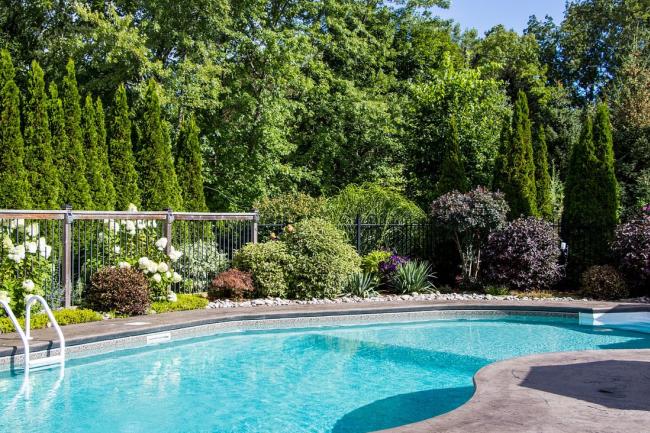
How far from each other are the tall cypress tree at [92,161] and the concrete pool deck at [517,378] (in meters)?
3.75

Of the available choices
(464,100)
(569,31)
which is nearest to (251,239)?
(464,100)

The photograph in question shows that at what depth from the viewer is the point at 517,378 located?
18.3 ft

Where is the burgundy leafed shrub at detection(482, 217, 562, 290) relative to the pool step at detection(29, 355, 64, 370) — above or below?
above

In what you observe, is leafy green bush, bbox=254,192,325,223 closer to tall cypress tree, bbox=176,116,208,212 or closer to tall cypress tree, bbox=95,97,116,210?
tall cypress tree, bbox=176,116,208,212

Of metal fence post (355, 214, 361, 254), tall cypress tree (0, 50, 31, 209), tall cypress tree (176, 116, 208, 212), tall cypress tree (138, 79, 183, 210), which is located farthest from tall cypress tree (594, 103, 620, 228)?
tall cypress tree (0, 50, 31, 209)

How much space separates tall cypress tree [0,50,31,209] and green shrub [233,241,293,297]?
4.18 metres

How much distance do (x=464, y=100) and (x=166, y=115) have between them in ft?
29.1

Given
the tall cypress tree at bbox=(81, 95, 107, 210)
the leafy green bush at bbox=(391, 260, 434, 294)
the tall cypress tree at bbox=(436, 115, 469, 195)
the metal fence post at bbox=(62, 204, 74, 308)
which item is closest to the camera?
the metal fence post at bbox=(62, 204, 74, 308)

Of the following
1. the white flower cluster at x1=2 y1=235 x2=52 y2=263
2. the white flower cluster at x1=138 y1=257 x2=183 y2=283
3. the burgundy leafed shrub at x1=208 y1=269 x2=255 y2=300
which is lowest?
the burgundy leafed shrub at x1=208 y1=269 x2=255 y2=300

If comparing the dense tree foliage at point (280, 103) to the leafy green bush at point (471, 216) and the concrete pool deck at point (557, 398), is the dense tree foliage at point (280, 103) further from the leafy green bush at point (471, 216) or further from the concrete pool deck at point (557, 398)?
the concrete pool deck at point (557, 398)

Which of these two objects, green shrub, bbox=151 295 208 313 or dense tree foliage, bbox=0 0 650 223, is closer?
green shrub, bbox=151 295 208 313

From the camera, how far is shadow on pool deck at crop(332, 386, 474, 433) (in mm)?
5754

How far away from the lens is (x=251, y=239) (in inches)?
571

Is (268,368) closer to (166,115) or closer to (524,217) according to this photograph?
(524,217)
